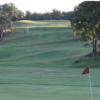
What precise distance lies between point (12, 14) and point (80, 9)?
4891cm

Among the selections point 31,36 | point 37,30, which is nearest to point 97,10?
point 31,36

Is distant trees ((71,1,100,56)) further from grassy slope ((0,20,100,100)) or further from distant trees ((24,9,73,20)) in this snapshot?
distant trees ((24,9,73,20))

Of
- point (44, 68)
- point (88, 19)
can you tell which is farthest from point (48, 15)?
point (44, 68)

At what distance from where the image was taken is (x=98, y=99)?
12.1 meters

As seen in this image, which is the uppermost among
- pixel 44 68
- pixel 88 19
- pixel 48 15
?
pixel 88 19

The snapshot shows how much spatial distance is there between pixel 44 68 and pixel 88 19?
873cm

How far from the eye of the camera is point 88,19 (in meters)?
37.8

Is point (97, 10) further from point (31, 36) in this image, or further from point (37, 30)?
point (37, 30)

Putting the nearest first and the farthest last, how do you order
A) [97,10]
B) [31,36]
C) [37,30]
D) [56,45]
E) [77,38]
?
[97,10] < [56,45] < [77,38] < [31,36] < [37,30]

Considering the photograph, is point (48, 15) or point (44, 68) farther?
point (48, 15)

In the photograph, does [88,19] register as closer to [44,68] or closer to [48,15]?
[44,68]

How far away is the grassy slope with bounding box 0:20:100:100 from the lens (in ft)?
45.2

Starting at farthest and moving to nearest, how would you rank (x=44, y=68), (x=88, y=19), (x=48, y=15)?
(x=48, y=15) < (x=88, y=19) < (x=44, y=68)

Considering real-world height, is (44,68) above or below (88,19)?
below
